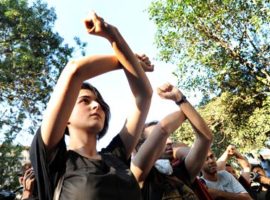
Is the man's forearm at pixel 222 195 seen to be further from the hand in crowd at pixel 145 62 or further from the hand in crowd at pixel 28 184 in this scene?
the hand in crowd at pixel 145 62

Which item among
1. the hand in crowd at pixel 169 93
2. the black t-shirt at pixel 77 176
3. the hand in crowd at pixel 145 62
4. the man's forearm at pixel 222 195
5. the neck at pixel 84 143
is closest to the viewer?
the black t-shirt at pixel 77 176

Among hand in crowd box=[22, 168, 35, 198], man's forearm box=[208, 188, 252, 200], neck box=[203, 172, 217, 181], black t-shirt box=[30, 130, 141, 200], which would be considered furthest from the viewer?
neck box=[203, 172, 217, 181]

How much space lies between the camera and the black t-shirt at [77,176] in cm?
125

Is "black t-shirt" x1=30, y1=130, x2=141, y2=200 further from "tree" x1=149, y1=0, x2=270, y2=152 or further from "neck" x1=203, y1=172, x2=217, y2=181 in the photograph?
"tree" x1=149, y1=0, x2=270, y2=152

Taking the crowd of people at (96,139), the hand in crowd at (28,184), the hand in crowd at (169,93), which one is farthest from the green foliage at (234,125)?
the crowd of people at (96,139)

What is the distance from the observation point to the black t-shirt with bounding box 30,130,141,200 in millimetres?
1254

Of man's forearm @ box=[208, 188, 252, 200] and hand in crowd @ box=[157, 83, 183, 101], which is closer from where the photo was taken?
hand in crowd @ box=[157, 83, 183, 101]

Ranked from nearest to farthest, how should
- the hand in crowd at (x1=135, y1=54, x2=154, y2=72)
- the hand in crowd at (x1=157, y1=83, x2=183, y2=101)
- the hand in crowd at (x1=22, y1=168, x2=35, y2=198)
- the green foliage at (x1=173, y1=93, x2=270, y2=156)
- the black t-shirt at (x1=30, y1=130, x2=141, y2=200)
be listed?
the black t-shirt at (x1=30, y1=130, x2=141, y2=200) < the hand in crowd at (x1=135, y1=54, x2=154, y2=72) < the hand in crowd at (x1=157, y1=83, x2=183, y2=101) < the hand in crowd at (x1=22, y1=168, x2=35, y2=198) < the green foliage at (x1=173, y1=93, x2=270, y2=156)

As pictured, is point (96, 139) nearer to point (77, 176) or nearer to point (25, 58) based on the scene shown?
point (77, 176)

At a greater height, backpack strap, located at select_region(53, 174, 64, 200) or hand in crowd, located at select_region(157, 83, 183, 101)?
hand in crowd, located at select_region(157, 83, 183, 101)

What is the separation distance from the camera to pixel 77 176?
1.29m

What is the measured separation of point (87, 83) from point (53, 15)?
12117 millimetres

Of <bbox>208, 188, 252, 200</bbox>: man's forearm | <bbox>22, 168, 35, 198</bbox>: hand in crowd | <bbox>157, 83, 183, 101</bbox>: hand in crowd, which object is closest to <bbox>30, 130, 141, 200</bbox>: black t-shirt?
<bbox>157, 83, 183, 101</bbox>: hand in crowd

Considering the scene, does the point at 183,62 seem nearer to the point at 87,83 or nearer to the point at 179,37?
the point at 179,37
